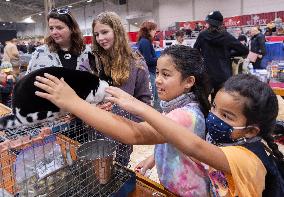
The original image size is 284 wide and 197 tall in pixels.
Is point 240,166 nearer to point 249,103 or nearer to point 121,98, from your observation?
point 249,103

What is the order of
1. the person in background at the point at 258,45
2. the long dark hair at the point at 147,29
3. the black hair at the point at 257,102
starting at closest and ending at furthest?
1. the black hair at the point at 257,102
2. the long dark hair at the point at 147,29
3. the person in background at the point at 258,45

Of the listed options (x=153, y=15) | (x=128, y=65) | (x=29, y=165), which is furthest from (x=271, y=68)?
(x=153, y=15)

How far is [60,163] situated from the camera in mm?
1044

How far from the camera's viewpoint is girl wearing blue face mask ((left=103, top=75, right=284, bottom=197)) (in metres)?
0.90

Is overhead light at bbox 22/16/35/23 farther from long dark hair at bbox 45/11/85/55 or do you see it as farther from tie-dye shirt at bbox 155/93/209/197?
tie-dye shirt at bbox 155/93/209/197

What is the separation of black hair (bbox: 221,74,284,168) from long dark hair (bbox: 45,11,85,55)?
1281 mm

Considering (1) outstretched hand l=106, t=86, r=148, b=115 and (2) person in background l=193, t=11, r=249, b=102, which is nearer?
(1) outstretched hand l=106, t=86, r=148, b=115

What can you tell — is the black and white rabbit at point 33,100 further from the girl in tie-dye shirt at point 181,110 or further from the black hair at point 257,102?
the black hair at point 257,102

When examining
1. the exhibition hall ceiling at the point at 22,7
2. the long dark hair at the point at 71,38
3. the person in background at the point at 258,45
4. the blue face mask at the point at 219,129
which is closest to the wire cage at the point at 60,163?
the blue face mask at the point at 219,129

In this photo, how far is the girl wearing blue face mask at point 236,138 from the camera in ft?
2.94

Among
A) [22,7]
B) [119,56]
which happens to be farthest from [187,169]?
[22,7]

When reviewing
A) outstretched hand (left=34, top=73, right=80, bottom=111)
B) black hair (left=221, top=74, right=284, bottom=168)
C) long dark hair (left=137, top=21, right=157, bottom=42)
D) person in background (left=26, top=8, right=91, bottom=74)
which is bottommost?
black hair (left=221, top=74, right=284, bottom=168)

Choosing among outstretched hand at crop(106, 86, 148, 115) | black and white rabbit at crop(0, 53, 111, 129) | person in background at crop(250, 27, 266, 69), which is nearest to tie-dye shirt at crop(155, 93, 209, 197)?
outstretched hand at crop(106, 86, 148, 115)

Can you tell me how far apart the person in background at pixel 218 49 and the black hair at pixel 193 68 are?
249cm
